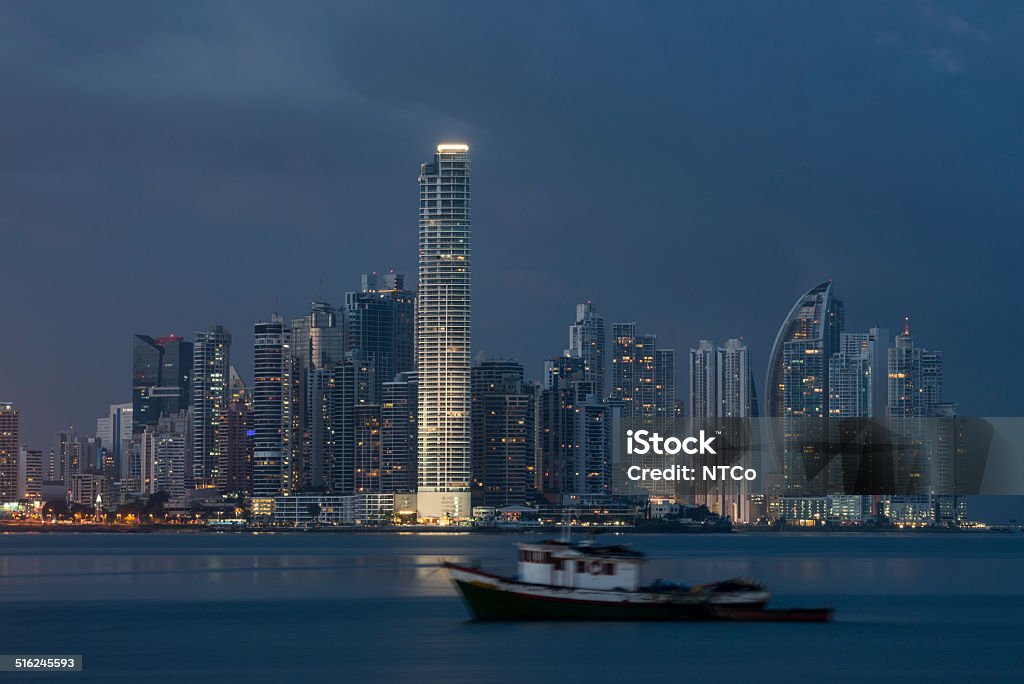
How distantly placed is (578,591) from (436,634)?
6392 mm

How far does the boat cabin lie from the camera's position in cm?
6178

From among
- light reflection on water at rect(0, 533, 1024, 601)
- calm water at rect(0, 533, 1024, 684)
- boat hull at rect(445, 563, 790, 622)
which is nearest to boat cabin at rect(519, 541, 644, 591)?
boat hull at rect(445, 563, 790, 622)

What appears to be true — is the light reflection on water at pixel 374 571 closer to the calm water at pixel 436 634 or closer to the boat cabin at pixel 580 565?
the calm water at pixel 436 634

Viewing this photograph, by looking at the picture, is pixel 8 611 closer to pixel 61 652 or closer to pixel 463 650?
pixel 61 652

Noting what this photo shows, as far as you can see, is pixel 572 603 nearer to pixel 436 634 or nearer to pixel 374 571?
pixel 436 634

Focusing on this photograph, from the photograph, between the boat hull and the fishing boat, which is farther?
the boat hull

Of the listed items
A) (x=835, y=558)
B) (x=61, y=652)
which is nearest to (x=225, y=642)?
(x=61, y=652)

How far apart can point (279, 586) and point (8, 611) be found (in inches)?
990

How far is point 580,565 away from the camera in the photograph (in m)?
62.2

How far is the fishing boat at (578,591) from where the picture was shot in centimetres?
6219

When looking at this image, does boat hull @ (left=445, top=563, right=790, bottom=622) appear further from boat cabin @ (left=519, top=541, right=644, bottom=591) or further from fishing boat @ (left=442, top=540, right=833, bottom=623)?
boat cabin @ (left=519, top=541, right=644, bottom=591)

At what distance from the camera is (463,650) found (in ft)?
190

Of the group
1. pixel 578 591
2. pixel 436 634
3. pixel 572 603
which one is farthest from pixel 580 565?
pixel 436 634

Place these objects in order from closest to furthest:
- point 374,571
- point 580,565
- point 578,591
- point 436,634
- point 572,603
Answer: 1. point 580,565
2. point 578,591
3. point 572,603
4. point 436,634
5. point 374,571
